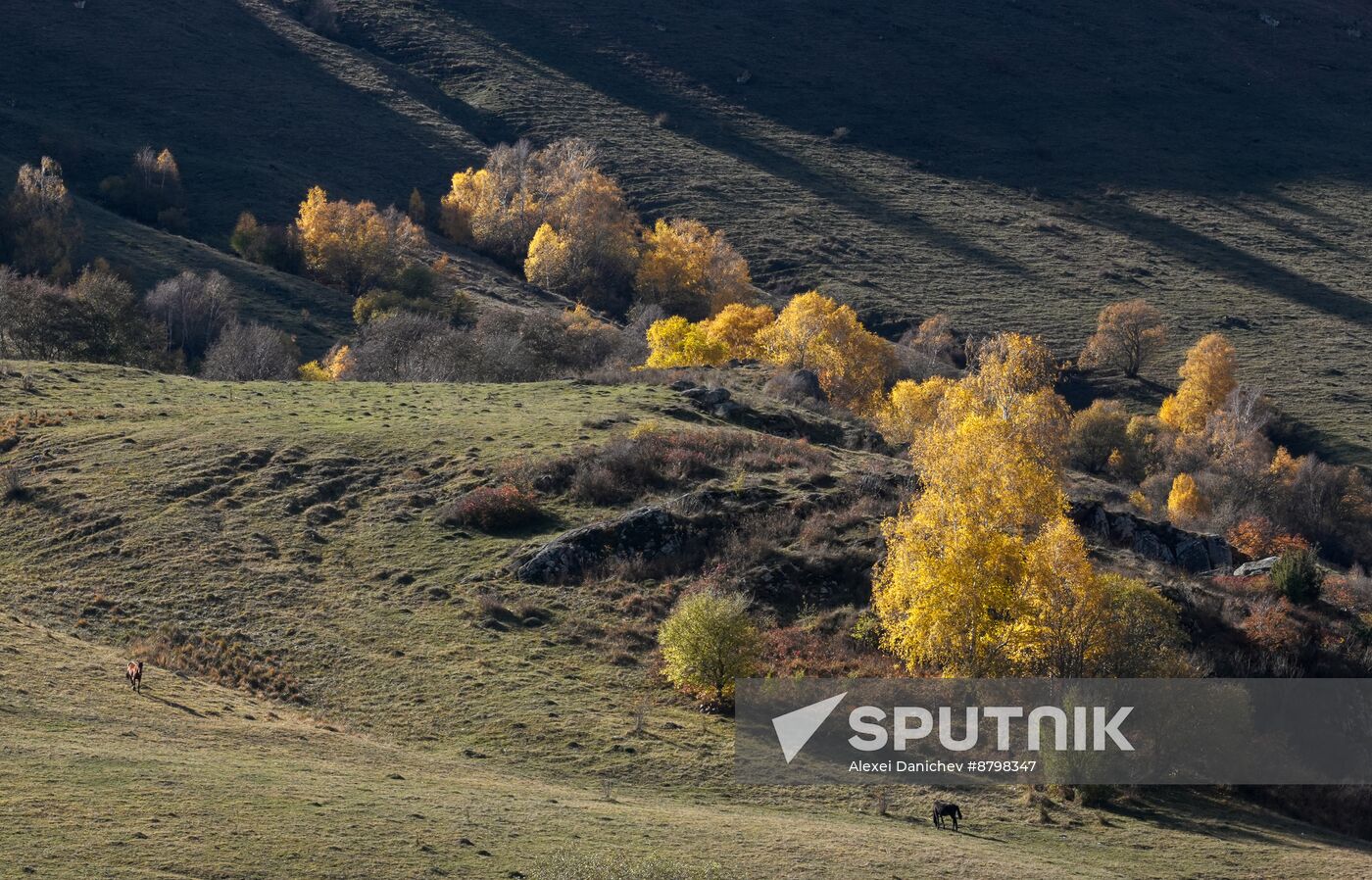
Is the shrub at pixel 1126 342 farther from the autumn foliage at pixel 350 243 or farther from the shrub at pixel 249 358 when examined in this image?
the shrub at pixel 249 358

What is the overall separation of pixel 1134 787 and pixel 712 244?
10661cm

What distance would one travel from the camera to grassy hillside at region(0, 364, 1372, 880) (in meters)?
23.8

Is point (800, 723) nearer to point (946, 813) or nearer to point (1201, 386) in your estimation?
point (946, 813)

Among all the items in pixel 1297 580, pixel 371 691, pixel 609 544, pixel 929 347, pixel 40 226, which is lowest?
pixel 40 226

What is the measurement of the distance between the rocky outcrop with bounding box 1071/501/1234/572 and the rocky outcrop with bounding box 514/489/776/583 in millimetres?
13760

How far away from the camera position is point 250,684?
36.9 m

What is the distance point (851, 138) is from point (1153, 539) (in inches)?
5170

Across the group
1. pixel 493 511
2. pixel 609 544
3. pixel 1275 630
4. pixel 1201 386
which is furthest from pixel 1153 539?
pixel 1201 386

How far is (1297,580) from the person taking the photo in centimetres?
4509

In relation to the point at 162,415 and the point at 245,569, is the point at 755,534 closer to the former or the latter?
the point at 245,569

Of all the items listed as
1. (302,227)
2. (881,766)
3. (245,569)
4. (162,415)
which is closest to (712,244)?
(302,227)

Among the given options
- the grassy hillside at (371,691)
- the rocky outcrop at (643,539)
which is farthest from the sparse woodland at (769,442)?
the grassy hillside at (371,691)

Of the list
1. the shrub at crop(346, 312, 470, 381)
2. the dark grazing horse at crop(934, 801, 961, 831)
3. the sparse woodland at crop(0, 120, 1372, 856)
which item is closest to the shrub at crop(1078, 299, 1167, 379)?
the sparse woodland at crop(0, 120, 1372, 856)

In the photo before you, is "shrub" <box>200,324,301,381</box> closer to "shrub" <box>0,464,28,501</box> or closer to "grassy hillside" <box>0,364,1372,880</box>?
"grassy hillside" <box>0,364,1372,880</box>
